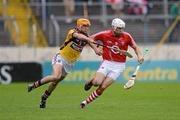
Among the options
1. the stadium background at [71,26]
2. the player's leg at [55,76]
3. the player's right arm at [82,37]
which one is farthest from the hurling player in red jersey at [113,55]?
the stadium background at [71,26]

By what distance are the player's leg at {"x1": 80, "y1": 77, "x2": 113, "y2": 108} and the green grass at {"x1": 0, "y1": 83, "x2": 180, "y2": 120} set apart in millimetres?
179

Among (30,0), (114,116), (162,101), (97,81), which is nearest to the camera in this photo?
(114,116)

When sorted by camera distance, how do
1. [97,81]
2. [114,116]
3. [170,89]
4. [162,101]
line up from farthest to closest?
[170,89] < [162,101] < [97,81] < [114,116]

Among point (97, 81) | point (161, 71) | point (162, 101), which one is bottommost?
point (161, 71)

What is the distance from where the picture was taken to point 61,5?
32219mm

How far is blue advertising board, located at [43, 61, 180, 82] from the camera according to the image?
31250mm

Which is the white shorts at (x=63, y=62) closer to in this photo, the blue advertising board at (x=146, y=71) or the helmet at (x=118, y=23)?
the helmet at (x=118, y=23)

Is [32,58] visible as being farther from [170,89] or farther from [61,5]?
[170,89]

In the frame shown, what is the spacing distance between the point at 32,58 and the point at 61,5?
2759mm

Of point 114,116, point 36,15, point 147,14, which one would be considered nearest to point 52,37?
point 36,15

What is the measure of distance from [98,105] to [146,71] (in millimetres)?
13016

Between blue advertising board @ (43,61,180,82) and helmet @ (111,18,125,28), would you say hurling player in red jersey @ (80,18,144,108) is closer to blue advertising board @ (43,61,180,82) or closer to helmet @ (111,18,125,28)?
helmet @ (111,18,125,28)

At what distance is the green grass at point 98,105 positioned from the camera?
15594mm

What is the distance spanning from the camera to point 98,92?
17406 millimetres
